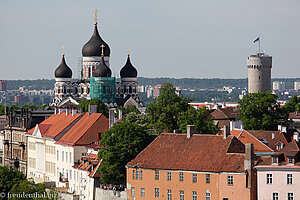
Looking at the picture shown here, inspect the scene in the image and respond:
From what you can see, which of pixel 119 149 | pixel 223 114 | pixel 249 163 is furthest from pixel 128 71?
pixel 249 163

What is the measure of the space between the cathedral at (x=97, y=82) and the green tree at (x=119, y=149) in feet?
307

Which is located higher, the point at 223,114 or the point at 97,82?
the point at 97,82

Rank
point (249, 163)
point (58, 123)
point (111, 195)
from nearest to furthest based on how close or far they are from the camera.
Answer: point (249, 163) → point (111, 195) → point (58, 123)

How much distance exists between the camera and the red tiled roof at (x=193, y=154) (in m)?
78.4

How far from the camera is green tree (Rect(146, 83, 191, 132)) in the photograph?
103 meters

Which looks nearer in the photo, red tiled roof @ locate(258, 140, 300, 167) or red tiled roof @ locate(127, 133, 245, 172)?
red tiled roof @ locate(258, 140, 300, 167)

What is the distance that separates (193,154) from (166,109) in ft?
80.8

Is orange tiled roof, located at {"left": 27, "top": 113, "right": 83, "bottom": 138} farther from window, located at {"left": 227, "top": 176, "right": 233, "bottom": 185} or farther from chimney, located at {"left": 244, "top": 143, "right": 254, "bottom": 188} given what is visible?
chimney, located at {"left": 244, "top": 143, "right": 254, "bottom": 188}

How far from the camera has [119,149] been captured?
87.1m

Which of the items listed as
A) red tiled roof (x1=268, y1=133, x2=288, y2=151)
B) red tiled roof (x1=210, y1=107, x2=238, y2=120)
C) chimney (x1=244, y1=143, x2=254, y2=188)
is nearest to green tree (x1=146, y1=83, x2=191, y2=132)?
red tiled roof (x1=268, y1=133, x2=288, y2=151)

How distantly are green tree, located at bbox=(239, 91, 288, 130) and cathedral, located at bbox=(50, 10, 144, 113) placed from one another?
70697 mm

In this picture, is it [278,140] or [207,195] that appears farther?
[278,140]

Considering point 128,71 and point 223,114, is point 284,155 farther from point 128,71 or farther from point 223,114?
point 128,71

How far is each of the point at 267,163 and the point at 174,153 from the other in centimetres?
940
